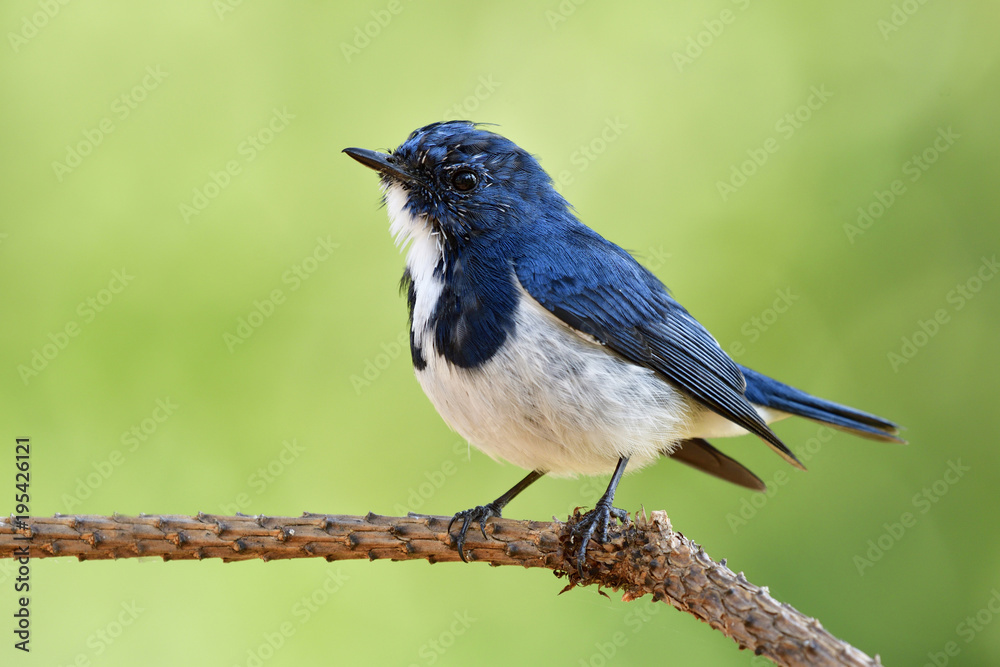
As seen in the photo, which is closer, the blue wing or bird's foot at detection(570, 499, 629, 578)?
bird's foot at detection(570, 499, 629, 578)

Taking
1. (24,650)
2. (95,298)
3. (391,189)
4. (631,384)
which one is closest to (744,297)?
(631,384)

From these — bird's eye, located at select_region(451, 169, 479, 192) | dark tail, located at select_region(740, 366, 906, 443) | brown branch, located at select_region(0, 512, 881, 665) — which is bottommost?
brown branch, located at select_region(0, 512, 881, 665)

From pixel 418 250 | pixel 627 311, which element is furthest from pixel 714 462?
pixel 418 250

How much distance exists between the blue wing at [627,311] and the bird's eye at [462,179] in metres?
0.34

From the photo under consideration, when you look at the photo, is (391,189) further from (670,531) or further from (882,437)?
(882,437)

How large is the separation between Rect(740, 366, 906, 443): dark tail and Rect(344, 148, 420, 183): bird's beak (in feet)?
6.63

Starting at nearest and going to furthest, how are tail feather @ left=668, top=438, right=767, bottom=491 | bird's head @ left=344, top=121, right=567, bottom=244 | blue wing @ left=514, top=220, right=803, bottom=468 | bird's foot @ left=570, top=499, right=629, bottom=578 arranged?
bird's foot @ left=570, top=499, right=629, bottom=578, blue wing @ left=514, top=220, right=803, bottom=468, bird's head @ left=344, top=121, right=567, bottom=244, tail feather @ left=668, top=438, right=767, bottom=491

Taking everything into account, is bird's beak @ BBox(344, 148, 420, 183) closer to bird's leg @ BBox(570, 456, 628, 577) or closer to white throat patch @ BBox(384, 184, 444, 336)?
white throat patch @ BBox(384, 184, 444, 336)

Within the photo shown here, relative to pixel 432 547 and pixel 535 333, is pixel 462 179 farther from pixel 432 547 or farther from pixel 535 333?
pixel 432 547

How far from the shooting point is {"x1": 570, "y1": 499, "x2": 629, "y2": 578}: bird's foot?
294 cm

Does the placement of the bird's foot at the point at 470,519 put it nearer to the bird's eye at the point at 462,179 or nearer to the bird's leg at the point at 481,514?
the bird's leg at the point at 481,514

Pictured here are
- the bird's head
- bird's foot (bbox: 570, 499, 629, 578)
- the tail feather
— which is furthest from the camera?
the tail feather

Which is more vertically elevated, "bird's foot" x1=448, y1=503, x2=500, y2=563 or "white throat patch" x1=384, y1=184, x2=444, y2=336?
"white throat patch" x1=384, y1=184, x2=444, y2=336

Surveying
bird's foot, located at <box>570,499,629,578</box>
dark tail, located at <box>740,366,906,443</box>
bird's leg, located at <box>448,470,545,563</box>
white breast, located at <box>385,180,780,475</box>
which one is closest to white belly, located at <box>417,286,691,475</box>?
white breast, located at <box>385,180,780,475</box>
